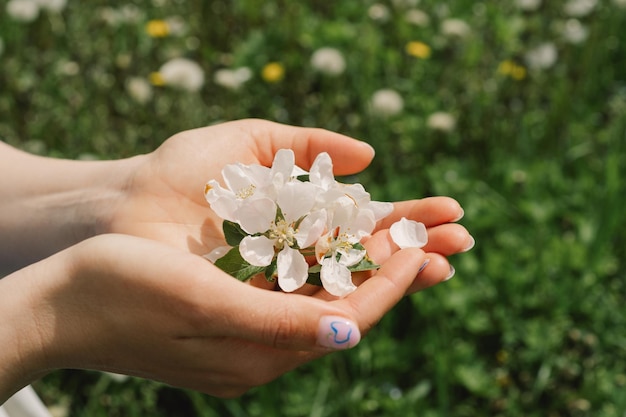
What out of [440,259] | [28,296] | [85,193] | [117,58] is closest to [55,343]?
[28,296]

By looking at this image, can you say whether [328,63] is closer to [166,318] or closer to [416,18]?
[416,18]

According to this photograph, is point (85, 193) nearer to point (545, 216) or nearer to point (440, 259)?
point (440, 259)

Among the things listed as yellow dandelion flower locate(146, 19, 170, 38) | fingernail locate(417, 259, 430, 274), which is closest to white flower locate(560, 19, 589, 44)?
yellow dandelion flower locate(146, 19, 170, 38)

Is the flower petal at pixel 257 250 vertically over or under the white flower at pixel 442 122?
over

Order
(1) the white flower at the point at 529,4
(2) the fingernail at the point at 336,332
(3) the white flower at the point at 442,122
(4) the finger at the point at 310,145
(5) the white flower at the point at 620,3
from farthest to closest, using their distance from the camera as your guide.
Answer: (1) the white flower at the point at 529,4
(5) the white flower at the point at 620,3
(3) the white flower at the point at 442,122
(4) the finger at the point at 310,145
(2) the fingernail at the point at 336,332

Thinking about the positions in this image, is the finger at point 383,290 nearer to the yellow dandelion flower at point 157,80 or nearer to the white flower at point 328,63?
the white flower at point 328,63

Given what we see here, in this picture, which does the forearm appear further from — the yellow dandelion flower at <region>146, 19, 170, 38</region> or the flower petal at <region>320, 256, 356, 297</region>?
the yellow dandelion flower at <region>146, 19, 170, 38</region>

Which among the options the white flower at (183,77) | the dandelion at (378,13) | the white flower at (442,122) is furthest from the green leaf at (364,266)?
the dandelion at (378,13)

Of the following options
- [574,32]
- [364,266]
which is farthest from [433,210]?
[574,32]
